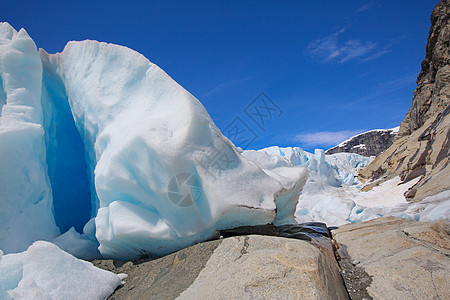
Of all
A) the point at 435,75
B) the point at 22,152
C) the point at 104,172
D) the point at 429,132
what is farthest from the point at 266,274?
the point at 435,75

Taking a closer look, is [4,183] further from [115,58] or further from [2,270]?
[115,58]

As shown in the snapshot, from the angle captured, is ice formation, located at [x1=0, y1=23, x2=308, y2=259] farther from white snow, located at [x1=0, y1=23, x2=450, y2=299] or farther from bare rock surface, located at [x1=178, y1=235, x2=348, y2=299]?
bare rock surface, located at [x1=178, y1=235, x2=348, y2=299]

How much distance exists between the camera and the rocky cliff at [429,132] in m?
8.91

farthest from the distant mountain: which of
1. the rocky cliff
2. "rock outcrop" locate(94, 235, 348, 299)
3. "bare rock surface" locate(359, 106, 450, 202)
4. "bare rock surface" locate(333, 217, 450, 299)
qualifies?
"rock outcrop" locate(94, 235, 348, 299)

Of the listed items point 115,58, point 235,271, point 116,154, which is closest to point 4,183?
point 116,154

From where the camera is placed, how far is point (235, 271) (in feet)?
5.83

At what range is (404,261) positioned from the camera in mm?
2148

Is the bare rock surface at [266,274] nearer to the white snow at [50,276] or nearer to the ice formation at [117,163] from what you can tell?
the ice formation at [117,163]

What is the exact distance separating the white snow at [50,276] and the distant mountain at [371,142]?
165 ft

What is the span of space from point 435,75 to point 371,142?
34.6m

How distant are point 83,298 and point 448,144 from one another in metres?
11.7

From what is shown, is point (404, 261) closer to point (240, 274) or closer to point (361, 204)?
point (240, 274)

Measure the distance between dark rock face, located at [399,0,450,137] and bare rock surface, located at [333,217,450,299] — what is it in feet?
47.5

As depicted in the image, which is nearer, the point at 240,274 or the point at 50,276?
the point at 240,274
